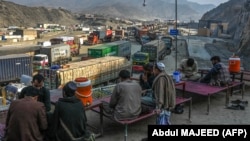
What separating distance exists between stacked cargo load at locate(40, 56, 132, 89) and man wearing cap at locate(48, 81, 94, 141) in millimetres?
16274

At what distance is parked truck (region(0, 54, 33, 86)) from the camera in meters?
24.9

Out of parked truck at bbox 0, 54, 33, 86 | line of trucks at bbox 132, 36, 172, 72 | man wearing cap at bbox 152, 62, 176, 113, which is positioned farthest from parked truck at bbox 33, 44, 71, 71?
man wearing cap at bbox 152, 62, 176, 113

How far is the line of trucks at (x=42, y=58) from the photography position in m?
25.2

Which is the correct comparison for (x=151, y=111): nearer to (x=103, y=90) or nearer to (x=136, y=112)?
(x=136, y=112)

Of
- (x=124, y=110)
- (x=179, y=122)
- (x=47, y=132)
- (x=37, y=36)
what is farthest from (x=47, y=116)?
(x=37, y=36)

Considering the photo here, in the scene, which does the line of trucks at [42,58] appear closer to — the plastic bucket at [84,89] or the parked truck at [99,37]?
the plastic bucket at [84,89]

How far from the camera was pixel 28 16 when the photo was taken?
126375 millimetres

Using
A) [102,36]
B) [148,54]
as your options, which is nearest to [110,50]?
[148,54]

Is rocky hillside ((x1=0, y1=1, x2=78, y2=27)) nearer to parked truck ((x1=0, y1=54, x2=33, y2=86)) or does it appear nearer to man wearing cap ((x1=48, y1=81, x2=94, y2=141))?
parked truck ((x1=0, y1=54, x2=33, y2=86))

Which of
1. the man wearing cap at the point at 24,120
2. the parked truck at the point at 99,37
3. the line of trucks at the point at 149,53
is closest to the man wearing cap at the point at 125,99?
the man wearing cap at the point at 24,120

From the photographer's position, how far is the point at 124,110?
7.68m

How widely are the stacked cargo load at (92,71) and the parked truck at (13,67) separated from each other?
13.9 ft

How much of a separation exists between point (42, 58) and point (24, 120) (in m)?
27.8

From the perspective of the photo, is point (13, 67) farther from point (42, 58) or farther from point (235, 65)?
point (235, 65)
